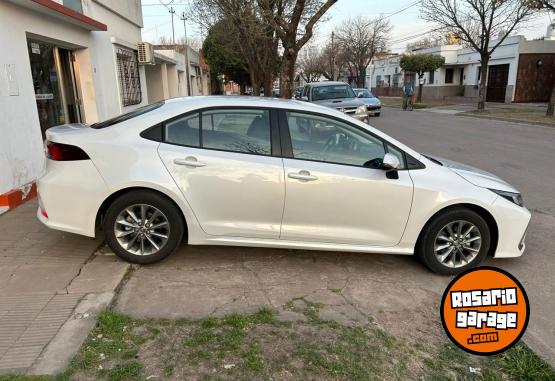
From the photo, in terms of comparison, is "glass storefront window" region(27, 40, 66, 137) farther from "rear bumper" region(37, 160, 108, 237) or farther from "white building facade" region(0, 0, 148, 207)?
"rear bumper" region(37, 160, 108, 237)

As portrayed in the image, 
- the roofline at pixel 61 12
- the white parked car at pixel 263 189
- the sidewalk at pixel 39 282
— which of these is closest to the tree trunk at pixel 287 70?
the roofline at pixel 61 12

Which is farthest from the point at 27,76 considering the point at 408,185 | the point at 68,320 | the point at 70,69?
the point at 408,185

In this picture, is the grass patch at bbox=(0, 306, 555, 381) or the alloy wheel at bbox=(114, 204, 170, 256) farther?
the alloy wheel at bbox=(114, 204, 170, 256)

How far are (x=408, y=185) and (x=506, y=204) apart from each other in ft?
3.21

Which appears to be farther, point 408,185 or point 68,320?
point 408,185

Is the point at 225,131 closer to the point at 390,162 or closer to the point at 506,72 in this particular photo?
the point at 390,162

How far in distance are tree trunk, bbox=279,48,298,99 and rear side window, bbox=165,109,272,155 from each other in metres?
7.24

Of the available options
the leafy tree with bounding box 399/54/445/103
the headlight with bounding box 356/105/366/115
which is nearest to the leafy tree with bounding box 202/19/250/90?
the leafy tree with bounding box 399/54/445/103

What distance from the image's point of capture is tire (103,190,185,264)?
12.8 ft

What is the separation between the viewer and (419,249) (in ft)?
13.5

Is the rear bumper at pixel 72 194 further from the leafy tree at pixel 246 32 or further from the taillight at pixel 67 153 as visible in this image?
the leafy tree at pixel 246 32

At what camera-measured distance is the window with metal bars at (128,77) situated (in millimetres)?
11305

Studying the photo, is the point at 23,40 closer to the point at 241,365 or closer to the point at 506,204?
the point at 241,365

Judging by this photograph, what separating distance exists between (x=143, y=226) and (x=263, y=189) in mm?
1149
